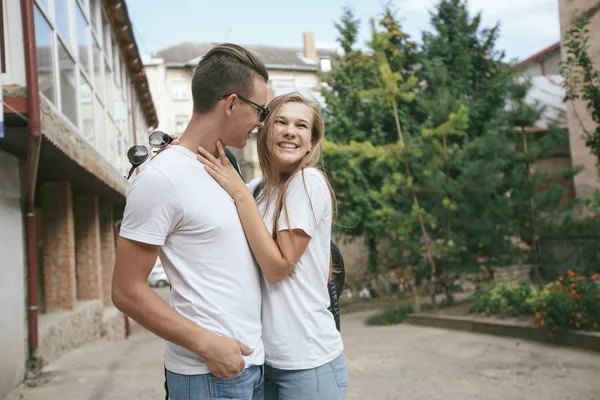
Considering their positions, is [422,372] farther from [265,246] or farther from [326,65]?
[326,65]

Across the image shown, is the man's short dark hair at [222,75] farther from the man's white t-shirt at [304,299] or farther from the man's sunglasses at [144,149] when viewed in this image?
the man's white t-shirt at [304,299]

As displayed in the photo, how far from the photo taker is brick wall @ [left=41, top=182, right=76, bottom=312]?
986 centimetres

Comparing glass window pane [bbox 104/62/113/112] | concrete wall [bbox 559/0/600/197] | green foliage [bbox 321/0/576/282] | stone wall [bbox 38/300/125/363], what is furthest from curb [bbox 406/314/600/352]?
glass window pane [bbox 104/62/113/112]

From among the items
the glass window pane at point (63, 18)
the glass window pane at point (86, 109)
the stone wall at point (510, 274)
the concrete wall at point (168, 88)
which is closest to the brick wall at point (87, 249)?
the glass window pane at point (86, 109)

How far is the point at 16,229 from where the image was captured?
24.0ft

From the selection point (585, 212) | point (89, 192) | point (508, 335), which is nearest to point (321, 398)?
point (508, 335)

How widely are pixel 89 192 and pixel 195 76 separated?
1119 cm

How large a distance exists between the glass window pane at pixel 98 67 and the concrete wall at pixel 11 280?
4744 mm

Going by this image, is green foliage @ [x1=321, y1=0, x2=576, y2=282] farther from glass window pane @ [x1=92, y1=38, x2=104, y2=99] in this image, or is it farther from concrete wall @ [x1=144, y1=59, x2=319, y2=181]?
concrete wall @ [x1=144, y1=59, x2=319, y2=181]

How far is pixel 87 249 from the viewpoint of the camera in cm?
1237

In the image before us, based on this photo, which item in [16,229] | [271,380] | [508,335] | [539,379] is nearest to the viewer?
[271,380]

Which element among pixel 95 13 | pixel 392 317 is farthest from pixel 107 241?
pixel 392 317

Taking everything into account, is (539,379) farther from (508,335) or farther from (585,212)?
(585,212)

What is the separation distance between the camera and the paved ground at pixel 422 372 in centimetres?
641
